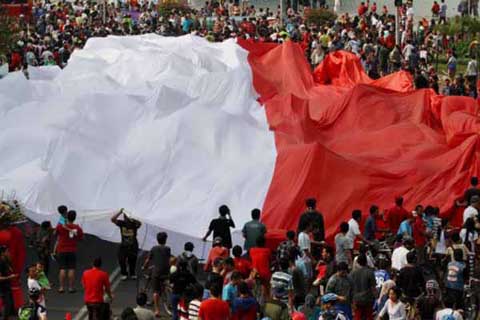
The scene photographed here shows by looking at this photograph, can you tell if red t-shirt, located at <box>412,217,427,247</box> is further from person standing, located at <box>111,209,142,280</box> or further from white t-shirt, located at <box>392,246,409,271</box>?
person standing, located at <box>111,209,142,280</box>

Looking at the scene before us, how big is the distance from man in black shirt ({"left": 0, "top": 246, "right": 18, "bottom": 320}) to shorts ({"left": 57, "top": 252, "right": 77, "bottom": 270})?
145 centimetres

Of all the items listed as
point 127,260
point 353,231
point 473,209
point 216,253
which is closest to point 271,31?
point 473,209

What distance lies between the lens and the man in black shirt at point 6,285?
59.8ft

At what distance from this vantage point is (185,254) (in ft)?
60.3

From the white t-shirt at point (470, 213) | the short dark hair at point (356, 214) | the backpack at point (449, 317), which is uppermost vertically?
the backpack at point (449, 317)

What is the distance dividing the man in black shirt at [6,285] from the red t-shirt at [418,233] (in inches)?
222

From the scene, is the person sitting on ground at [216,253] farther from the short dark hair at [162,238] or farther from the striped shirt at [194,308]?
the striped shirt at [194,308]

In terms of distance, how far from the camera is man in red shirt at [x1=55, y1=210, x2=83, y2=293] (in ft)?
64.9

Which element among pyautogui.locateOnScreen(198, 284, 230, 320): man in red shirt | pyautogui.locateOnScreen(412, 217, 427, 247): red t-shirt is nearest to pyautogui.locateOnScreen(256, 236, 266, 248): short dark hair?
pyautogui.locateOnScreen(412, 217, 427, 247): red t-shirt

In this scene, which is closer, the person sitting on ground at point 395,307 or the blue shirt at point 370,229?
the person sitting on ground at point 395,307

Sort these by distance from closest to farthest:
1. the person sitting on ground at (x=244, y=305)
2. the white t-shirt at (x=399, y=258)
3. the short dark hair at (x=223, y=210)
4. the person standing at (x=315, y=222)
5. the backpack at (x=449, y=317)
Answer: the backpack at (x=449, y=317), the person sitting on ground at (x=244, y=305), the white t-shirt at (x=399, y=258), the person standing at (x=315, y=222), the short dark hair at (x=223, y=210)

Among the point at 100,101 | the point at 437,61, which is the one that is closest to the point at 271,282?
the point at 100,101

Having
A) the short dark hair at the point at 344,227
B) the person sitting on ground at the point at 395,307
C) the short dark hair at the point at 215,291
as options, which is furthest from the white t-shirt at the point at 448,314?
the short dark hair at the point at 344,227

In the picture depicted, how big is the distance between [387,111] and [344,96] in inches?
34.9
